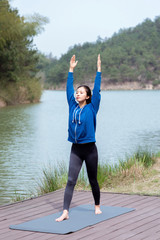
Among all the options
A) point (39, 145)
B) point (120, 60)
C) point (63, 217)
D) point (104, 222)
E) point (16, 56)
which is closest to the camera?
point (104, 222)

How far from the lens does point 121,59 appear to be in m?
114

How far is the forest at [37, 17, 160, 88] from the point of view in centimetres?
10550

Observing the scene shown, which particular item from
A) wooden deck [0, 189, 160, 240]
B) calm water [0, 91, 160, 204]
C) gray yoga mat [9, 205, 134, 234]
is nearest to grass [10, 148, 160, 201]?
wooden deck [0, 189, 160, 240]

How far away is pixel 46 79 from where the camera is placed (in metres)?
115

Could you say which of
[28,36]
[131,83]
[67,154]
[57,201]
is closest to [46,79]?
[131,83]

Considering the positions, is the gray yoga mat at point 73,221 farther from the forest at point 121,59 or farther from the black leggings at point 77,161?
A: the forest at point 121,59

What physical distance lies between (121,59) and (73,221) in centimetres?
11074

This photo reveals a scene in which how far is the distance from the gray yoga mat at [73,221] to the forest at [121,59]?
92230 millimetres

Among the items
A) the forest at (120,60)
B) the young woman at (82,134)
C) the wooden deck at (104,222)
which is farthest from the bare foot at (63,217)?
the forest at (120,60)

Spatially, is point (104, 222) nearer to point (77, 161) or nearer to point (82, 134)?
point (77, 161)

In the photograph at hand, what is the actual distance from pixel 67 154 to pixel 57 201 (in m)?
8.07

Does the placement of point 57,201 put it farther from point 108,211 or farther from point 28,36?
point 28,36

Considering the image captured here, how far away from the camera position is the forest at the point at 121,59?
106m

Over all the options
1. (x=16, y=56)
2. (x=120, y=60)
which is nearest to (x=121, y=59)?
(x=120, y=60)
